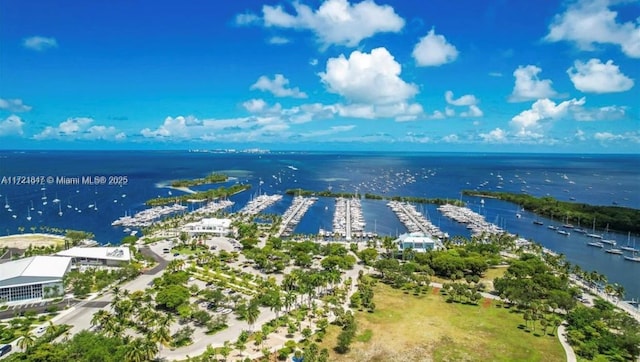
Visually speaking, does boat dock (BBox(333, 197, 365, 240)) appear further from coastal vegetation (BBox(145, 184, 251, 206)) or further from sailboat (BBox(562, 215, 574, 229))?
sailboat (BBox(562, 215, 574, 229))

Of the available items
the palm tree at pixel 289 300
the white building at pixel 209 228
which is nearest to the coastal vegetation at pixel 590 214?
the palm tree at pixel 289 300

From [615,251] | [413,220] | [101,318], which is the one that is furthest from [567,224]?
[101,318]

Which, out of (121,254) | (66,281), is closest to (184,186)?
(121,254)

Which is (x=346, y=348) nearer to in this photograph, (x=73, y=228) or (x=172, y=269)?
(x=172, y=269)

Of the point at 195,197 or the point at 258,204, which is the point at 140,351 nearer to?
the point at 258,204

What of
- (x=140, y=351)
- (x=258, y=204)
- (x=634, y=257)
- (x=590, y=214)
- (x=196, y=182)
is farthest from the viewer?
(x=196, y=182)
